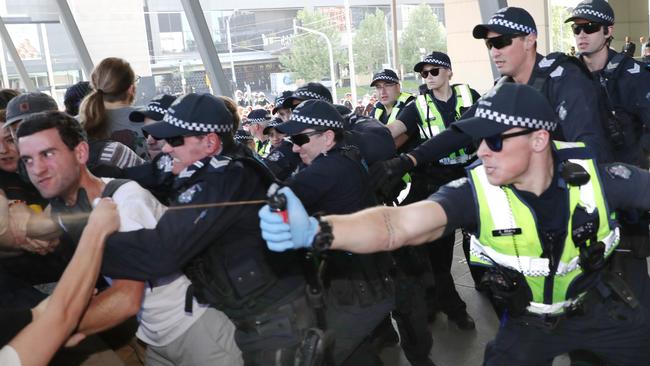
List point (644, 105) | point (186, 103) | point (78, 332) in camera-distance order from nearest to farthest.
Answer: point (78, 332), point (186, 103), point (644, 105)

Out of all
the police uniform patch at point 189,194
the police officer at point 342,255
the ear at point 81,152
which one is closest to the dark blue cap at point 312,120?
the police officer at point 342,255

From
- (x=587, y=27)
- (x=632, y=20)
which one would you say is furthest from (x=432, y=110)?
(x=632, y=20)

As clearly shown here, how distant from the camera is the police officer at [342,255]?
96.9 inches

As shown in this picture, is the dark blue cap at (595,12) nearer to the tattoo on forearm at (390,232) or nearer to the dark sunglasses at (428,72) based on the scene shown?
the dark sunglasses at (428,72)

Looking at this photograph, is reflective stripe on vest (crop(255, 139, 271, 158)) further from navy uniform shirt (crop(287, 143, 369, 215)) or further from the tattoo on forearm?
the tattoo on forearm

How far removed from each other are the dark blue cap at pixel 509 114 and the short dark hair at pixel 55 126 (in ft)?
4.11

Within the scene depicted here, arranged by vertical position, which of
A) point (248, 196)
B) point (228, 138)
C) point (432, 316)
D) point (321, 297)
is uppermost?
Result: point (228, 138)

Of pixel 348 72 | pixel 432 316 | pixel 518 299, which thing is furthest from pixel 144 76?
pixel 518 299

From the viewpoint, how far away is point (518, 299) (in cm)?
202

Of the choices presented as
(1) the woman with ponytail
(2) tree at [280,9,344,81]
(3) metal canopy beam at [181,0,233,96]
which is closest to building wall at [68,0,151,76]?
(3) metal canopy beam at [181,0,233,96]

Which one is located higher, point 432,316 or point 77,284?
point 77,284

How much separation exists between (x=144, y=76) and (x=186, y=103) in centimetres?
391

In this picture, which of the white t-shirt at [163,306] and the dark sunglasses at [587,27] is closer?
the white t-shirt at [163,306]

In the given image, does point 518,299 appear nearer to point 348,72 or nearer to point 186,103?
point 186,103
